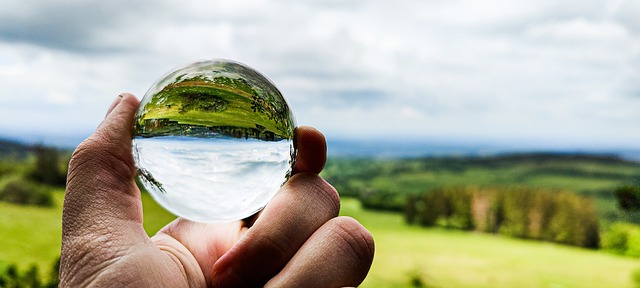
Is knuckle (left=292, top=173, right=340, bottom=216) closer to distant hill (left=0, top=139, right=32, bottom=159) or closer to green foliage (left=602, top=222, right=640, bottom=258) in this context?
distant hill (left=0, top=139, right=32, bottom=159)

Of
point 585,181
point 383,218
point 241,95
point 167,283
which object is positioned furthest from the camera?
point 585,181

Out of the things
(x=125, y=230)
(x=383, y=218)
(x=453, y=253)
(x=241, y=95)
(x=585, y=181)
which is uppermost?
(x=241, y=95)

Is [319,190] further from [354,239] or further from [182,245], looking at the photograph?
[182,245]

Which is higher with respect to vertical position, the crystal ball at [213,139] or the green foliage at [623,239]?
the crystal ball at [213,139]

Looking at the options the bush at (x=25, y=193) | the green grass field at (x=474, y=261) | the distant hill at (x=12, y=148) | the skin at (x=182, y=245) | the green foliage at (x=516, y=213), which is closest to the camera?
the skin at (x=182, y=245)

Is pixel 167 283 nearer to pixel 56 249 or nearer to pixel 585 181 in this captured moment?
pixel 56 249

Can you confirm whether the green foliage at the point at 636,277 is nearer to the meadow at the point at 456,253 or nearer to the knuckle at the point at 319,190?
the meadow at the point at 456,253

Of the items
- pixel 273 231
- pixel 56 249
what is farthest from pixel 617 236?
pixel 273 231

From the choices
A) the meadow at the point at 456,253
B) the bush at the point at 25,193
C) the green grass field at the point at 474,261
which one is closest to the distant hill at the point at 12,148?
the bush at the point at 25,193
